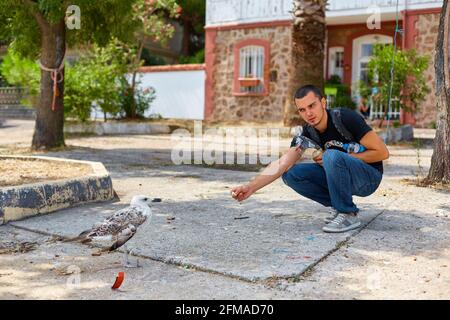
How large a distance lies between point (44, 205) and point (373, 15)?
555 inches

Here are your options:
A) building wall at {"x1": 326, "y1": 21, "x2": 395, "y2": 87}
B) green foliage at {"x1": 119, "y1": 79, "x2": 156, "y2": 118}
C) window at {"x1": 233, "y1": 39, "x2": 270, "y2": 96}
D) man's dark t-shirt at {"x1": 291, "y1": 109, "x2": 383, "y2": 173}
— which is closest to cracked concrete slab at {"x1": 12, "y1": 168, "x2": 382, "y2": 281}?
man's dark t-shirt at {"x1": 291, "y1": 109, "x2": 383, "y2": 173}

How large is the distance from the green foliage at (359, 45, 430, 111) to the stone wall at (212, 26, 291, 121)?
5484mm

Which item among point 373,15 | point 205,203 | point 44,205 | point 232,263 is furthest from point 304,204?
point 373,15

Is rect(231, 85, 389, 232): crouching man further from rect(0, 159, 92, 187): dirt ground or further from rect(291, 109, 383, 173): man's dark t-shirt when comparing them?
rect(0, 159, 92, 187): dirt ground

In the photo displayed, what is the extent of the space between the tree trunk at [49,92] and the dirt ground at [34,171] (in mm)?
2435

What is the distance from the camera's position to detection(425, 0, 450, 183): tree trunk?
6.20 m

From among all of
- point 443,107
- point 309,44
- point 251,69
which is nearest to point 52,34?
point 309,44

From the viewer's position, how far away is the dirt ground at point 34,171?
5805mm

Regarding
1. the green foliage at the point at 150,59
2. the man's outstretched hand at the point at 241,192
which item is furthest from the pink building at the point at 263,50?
the man's outstretched hand at the point at 241,192

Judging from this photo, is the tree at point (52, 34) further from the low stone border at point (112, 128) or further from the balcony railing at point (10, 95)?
the balcony railing at point (10, 95)

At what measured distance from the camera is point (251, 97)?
1877 cm

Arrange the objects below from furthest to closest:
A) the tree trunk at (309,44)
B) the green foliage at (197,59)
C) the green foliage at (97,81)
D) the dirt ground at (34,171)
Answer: the green foliage at (197,59)
the green foliage at (97,81)
the tree trunk at (309,44)
the dirt ground at (34,171)

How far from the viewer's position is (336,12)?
663 inches
